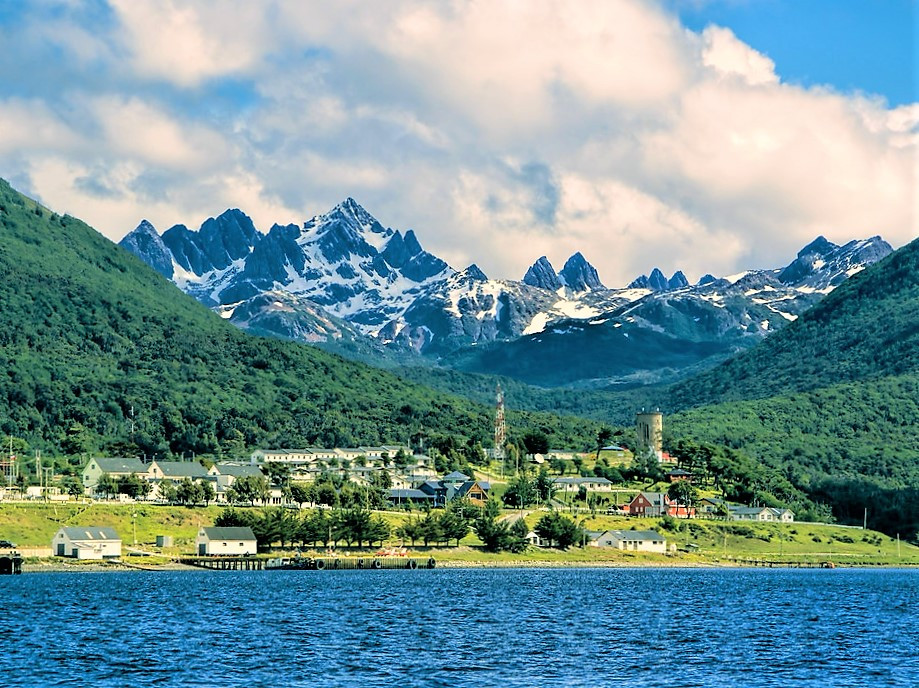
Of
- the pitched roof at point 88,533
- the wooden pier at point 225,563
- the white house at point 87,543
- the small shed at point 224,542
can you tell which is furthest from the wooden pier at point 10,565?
the small shed at point 224,542

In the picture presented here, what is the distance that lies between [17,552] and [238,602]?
5700 cm

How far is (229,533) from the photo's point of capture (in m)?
184

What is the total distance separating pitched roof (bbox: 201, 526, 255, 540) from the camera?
7175 inches

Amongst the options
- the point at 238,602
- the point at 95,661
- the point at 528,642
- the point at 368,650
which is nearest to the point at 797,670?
the point at 528,642

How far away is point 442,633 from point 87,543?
84.0 meters

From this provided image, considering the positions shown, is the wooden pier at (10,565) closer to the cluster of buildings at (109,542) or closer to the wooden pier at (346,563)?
the cluster of buildings at (109,542)

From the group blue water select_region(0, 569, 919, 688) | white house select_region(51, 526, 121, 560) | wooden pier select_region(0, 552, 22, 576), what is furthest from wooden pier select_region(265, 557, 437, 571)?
wooden pier select_region(0, 552, 22, 576)

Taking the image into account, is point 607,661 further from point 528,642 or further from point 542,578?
point 542,578

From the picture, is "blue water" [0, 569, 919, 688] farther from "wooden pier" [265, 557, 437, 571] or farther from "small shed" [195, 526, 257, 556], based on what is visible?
"small shed" [195, 526, 257, 556]

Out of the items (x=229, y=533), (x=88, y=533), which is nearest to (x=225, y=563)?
(x=229, y=533)

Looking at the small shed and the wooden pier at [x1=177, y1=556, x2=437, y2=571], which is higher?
the small shed

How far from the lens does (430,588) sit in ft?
497

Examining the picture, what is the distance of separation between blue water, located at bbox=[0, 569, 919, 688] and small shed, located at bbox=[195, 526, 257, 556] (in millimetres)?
17015

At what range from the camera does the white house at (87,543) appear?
175 m
